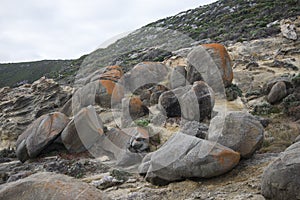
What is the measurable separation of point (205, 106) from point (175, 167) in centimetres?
520

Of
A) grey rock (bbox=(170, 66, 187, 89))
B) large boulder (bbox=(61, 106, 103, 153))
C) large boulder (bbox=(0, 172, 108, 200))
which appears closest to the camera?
large boulder (bbox=(0, 172, 108, 200))

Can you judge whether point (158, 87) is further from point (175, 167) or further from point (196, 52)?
point (175, 167)

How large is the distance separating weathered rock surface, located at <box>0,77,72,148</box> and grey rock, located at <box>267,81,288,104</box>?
11.9 meters

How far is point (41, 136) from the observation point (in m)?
12.9

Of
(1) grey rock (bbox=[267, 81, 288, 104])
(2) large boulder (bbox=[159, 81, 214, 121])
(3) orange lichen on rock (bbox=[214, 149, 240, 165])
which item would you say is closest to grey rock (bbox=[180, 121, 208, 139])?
(3) orange lichen on rock (bbox=[214, 149, 240, 165])

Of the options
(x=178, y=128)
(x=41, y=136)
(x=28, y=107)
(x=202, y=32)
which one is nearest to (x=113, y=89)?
(x=41, y=136)

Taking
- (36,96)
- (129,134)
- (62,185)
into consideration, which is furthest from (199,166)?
(36,96)

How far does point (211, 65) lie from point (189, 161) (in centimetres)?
854

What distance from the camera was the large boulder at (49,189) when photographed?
4613 mm

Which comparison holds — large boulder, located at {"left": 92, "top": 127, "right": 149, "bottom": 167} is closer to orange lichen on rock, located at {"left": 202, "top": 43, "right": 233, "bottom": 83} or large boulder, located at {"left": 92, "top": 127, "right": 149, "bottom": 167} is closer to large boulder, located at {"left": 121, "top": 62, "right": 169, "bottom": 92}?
orange lichen on rock, located at {"left": 202, "top": 43, "right": 233, "bottom": 83}

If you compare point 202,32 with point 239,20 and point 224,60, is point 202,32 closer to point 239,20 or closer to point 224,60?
point 239,20

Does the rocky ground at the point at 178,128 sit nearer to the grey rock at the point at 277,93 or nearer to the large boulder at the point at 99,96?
the grey rock at the point at 277,93

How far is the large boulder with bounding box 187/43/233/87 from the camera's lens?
596 inches

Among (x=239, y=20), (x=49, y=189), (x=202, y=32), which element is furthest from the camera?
(x=202, y=32)
